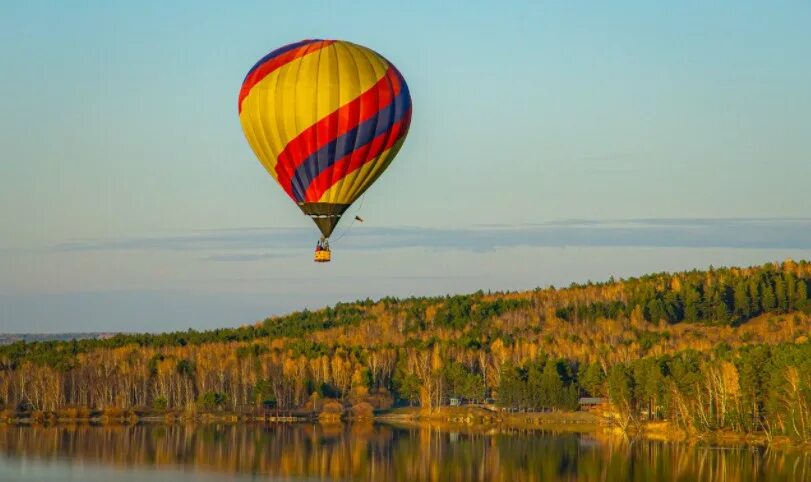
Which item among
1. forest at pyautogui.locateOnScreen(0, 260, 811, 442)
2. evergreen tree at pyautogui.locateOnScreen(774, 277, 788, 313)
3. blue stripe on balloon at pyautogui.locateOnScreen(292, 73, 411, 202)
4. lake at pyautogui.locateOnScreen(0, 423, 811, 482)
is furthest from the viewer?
evergreen tree at pyautogui.locateOnScreen(774, 277, 788, 313)

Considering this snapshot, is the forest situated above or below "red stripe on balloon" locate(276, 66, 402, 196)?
below

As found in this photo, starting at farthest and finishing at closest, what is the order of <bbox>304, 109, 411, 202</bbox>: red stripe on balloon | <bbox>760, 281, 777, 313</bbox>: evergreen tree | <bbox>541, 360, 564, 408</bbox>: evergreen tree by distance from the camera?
<bbox>760, 281, 777, 313</bbox>: evergreen tree, <bbox>541, 360, 564, 408</bbox>: evergreen tree, <bbox>304, 109, 411, 202</bbox>: red stripe on balloon

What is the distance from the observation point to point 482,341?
154 m

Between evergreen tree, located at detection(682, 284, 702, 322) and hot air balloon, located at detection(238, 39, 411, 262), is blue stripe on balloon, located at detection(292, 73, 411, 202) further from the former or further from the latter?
evergreen tree, located at detection(682, 284, 702, 322)

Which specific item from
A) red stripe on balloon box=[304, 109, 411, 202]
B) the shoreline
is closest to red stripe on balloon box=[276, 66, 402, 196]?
red stripe on balloon box=[304, 109, 411, 202]

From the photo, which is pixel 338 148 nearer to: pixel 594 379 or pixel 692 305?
pixel 594 379

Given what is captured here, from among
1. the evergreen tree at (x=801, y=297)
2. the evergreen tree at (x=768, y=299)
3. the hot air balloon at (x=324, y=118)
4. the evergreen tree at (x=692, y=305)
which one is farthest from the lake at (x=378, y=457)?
the evergreen tree at (x=801, y=297)

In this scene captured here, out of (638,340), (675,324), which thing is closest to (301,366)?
(638,340)

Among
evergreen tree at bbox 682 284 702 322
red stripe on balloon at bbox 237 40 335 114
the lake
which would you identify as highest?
red stripe on balloon at bbox 237 40 335 114

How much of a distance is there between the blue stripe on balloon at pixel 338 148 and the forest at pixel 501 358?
3200cm

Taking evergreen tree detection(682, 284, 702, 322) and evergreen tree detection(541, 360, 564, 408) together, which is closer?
evergreen tree detection(541, 360, 564, 408)

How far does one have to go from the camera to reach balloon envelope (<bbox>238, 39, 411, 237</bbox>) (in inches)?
2437

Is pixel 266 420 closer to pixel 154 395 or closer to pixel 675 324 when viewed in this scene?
pixel 154 395

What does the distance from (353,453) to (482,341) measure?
2691 inches
